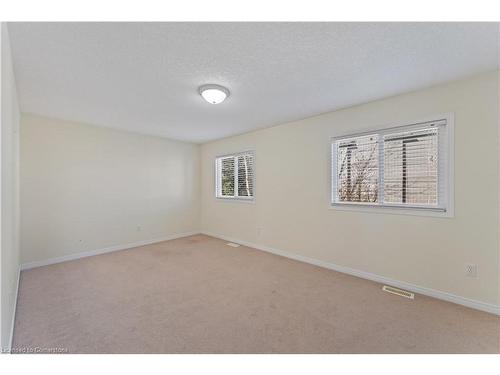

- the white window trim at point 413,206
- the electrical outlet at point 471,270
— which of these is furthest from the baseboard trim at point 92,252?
the electrical outlet at point 471,270

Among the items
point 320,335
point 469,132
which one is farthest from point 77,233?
point 469,132

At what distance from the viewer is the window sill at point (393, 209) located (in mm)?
2348

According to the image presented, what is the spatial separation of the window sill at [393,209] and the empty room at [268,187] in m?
0.02

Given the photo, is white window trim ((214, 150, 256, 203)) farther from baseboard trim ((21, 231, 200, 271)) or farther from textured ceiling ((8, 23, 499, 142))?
textured ceiling ((8, 23, 499, 142))

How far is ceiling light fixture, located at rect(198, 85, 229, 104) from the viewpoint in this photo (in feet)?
7.54

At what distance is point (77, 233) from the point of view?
3658mm

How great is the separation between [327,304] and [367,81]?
237 cm

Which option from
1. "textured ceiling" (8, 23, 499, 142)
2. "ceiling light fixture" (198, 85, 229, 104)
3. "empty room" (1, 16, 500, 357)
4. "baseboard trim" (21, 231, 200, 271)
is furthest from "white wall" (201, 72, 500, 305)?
"baseboard trim" (21, 231, 200, 271)

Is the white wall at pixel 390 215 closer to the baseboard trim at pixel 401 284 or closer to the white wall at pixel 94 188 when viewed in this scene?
the baseboard trim at pixel 401 284

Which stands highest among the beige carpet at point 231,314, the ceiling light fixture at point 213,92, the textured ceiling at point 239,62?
the textured ceiling at point 239,62

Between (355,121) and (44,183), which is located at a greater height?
(355,121)

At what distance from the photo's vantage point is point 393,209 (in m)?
2.65

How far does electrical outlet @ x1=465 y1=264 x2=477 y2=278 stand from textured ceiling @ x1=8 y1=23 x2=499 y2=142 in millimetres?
1919
